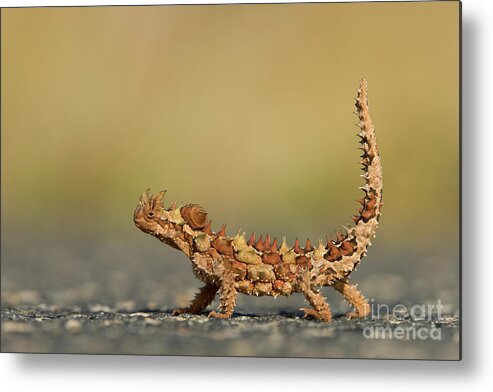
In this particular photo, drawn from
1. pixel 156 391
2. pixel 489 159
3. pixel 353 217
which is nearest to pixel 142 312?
pixel 156 391

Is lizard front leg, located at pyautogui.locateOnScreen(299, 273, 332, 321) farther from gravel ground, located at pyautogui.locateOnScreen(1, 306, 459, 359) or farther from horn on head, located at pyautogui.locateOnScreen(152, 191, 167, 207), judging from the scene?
horn on head, located at pyautogui.locateOnScreen(152, 191, 167, 207)

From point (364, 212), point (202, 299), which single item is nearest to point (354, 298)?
point (364, 212)

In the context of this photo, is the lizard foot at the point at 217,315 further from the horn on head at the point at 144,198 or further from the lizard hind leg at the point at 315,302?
the horn on head at the point at 144,198

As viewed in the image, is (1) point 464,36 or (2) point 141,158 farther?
(2) point 141,158

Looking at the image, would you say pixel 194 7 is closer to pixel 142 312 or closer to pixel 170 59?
pixel 170 59

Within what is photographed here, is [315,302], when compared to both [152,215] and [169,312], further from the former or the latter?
[152,215]

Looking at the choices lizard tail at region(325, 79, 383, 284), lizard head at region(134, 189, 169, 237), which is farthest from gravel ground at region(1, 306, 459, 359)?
lizard head at region(134, 189, 169, 237)
